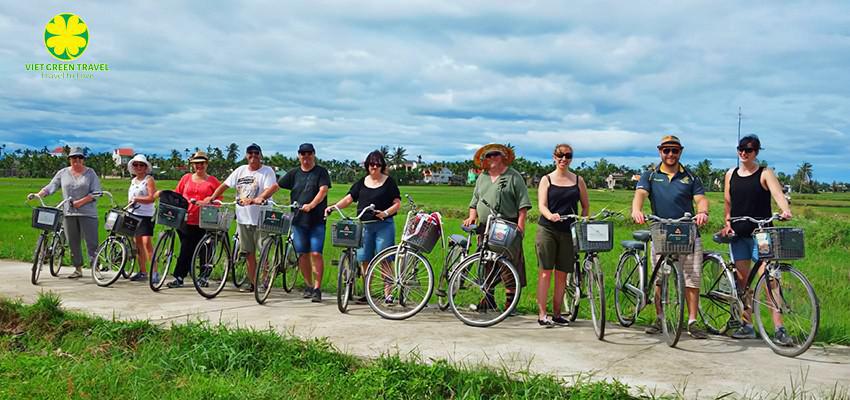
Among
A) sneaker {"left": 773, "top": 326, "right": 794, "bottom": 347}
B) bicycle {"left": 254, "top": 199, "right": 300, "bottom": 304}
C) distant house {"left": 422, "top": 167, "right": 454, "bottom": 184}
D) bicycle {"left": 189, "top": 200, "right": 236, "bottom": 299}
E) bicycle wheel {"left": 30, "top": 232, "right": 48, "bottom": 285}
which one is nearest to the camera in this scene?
sneaker {"left": 773, "top": 326, "right": 794, "bottom": 347}

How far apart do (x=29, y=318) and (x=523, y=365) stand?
4.53 m

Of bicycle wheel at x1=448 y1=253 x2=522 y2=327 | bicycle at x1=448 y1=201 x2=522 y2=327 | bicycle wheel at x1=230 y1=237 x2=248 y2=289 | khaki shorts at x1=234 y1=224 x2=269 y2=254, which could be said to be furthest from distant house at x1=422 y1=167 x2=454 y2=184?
bicycle at x1=448 y1=201 x2=522 y2=327

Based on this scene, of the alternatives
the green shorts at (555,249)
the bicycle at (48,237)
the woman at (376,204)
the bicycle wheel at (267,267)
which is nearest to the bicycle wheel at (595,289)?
the green shorts at (555,249)

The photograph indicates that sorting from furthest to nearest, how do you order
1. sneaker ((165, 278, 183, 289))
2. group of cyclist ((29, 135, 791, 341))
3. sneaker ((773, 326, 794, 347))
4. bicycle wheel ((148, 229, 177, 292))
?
1. sneaker ((165, 278, 183, 289))
2. bicycle wheel ((148, 229, 177, 292))
3. group of cyclist ((29, 135, 791, 341))
4. sneaker ((773, 326, 794, 347))

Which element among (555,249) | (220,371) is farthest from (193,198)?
(555,249)

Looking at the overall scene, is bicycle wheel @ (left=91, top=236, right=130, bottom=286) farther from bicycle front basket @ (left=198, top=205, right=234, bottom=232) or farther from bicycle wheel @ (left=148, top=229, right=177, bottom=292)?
bicycle front basket @ (left=198, top=205, right=234, bottom=232)

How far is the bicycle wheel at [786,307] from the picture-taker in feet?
16.6

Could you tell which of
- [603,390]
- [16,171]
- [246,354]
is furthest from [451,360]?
[16,171]

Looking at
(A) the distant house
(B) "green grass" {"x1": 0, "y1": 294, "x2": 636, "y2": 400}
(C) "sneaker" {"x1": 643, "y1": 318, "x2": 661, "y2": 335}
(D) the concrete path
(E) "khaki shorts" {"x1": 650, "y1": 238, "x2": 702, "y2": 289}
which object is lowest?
(B) "green grass" {"x1": 0, "y1": 294, "x2": 636, "y2": 400}

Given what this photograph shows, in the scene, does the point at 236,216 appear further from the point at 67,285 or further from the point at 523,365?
the point at 523,365

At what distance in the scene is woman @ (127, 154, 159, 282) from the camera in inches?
318

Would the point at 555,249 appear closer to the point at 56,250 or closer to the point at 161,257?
the point at 161,257

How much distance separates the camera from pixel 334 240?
6.44m

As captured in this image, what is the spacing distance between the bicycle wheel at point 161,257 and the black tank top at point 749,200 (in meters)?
6.06
